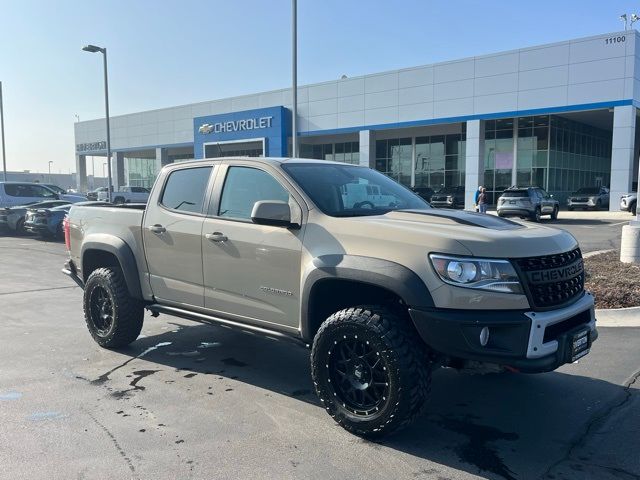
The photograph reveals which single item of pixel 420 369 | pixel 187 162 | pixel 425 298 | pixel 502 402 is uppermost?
pixel 187 162

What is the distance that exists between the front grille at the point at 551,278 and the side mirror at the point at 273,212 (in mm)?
1653

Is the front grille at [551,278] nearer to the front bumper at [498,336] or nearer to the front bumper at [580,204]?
the front bumper at [498,336]

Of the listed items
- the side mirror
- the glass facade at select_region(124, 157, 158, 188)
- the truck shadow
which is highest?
the glass facade at select_region(124, 157, 158, 188)

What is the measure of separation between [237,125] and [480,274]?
138 feet

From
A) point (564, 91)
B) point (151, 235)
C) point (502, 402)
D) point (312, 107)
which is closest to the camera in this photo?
point (502, 402)

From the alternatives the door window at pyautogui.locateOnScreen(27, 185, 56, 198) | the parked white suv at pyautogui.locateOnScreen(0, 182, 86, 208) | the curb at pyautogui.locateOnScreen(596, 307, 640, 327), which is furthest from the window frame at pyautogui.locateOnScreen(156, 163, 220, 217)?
the door window at pyautogui.locateOnScreen(27, 185, 56, 198)

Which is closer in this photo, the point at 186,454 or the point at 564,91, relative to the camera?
the point at 186,454

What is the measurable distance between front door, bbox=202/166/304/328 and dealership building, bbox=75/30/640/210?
29683 millimetres

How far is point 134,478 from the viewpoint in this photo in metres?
3.27

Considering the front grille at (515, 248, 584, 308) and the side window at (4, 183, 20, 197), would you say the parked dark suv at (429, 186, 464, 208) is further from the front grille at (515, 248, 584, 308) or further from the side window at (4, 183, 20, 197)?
the front grille at (515, 248, 584, 308)

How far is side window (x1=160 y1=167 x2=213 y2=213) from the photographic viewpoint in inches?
202

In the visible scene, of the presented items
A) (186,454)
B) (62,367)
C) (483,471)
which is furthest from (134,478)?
(62,367)

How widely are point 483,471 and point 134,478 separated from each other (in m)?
2.08

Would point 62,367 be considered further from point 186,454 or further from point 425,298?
point 425,298
